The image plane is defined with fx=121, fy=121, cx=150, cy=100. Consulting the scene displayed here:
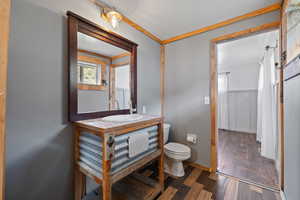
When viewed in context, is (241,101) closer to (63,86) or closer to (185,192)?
(185,192)

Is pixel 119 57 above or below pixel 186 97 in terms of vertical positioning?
above

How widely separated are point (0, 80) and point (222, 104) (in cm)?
505

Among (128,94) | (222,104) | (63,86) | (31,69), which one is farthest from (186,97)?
(222,104)

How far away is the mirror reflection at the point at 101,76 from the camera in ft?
4.25

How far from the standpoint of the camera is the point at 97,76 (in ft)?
4.83

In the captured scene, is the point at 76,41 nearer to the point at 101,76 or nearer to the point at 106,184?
the point at 101,76

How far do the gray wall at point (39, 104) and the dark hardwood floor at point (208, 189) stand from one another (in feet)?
1.85

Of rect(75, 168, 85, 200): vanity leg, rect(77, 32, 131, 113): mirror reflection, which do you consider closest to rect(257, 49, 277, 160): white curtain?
rect(77, 32, 131, 113): mirror reflection

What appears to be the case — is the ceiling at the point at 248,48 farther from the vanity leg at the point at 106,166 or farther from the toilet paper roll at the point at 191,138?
the vanity leg at the point at 106,166

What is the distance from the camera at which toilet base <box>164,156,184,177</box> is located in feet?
5.87

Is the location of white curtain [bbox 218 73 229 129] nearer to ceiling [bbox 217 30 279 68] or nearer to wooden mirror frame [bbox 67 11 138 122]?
ceiling [bbox 217 30 279 68]

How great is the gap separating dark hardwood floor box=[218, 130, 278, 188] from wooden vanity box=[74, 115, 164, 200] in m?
1.25

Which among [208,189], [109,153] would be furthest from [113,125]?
[208,189]

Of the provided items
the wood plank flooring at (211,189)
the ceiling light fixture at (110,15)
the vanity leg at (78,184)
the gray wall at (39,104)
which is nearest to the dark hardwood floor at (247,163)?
the wood plank flooring at (211,189)
